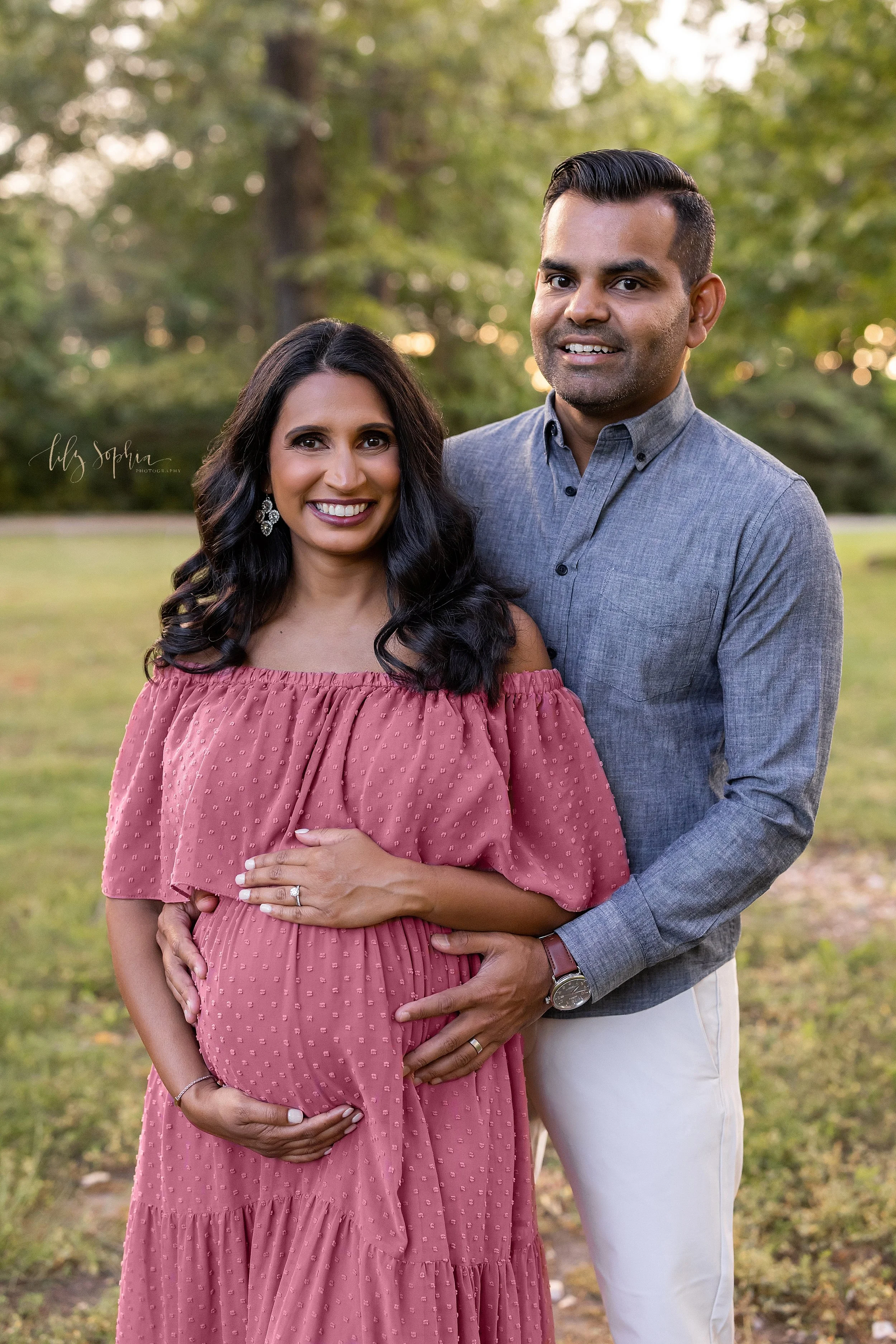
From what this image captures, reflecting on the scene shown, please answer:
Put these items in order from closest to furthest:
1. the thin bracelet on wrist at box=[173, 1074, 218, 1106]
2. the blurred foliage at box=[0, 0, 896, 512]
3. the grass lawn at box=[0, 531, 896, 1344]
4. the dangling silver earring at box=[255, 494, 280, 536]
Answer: the thin bracelet on wrist at box=[173, 1074, 218, 1106] < the dangling silver earring at box=[255, 494, 280, 536] < the grass lawn at box=[0, 531, 896, 1344] < the blurred foliage at box=[0, 0, 896, 512]

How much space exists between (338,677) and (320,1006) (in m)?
0.55

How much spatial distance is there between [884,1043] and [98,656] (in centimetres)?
775

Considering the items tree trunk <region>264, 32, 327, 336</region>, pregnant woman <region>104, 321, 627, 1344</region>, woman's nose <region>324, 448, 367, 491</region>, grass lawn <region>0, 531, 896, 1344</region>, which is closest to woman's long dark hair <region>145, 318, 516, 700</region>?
pregnant woman <region>104, 321, 627, 1344</region>

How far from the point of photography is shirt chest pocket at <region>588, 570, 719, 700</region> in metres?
2.13

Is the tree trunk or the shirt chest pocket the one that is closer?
the shirt chest pocket

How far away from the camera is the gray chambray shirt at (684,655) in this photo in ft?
6.78

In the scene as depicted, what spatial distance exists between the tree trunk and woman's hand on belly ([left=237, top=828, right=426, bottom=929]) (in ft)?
22.5

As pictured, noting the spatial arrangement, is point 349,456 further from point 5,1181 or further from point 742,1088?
point 742,1088

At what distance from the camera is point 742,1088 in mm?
3928

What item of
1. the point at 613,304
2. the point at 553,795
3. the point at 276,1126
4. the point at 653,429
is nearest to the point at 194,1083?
the point at 276,1126

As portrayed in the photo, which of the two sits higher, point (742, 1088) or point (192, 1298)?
point (192, 1298)

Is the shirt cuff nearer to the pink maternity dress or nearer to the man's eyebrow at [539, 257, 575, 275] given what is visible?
the pink maternity dress

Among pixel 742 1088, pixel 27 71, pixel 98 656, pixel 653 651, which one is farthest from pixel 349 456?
pixel 98 656

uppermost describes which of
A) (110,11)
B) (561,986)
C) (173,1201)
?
(110,11)
